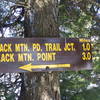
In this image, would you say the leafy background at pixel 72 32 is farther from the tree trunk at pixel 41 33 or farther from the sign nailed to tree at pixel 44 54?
the sign nailed to tree at pixel 44 54

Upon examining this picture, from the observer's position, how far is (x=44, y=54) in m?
2.82

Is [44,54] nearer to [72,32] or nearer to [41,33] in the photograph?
[41,33]

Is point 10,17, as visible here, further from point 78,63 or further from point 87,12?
point 78,63

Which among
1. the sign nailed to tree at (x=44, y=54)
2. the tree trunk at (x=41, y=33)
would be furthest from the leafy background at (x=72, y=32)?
the sign nailed to tree at (x=44, y=54)

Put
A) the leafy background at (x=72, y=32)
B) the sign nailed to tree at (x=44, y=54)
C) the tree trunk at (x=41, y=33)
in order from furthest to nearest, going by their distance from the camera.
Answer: the leafy background at (x=72, y=32) → the tree trunk at (x=41, y=33) → the sign nailed to tree at (x=44, y=54)

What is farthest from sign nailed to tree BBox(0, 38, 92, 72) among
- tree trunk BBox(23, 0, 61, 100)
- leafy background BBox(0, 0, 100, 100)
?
leafy background BBox(0, 0, 100, 100)

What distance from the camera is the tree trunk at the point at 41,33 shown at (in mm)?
2957

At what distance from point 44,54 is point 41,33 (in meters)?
0.29

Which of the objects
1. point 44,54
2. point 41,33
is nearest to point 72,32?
point 41,33

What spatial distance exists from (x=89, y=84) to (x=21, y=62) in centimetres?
298

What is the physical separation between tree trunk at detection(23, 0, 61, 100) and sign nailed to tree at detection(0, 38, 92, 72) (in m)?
0.18

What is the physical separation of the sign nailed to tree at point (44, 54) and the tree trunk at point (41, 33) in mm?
182

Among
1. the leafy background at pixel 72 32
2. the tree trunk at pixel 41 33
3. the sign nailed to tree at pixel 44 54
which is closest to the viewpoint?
the sign nailed to tree at pixel 44 54

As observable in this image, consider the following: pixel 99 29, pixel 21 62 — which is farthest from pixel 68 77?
pixel 21 62
